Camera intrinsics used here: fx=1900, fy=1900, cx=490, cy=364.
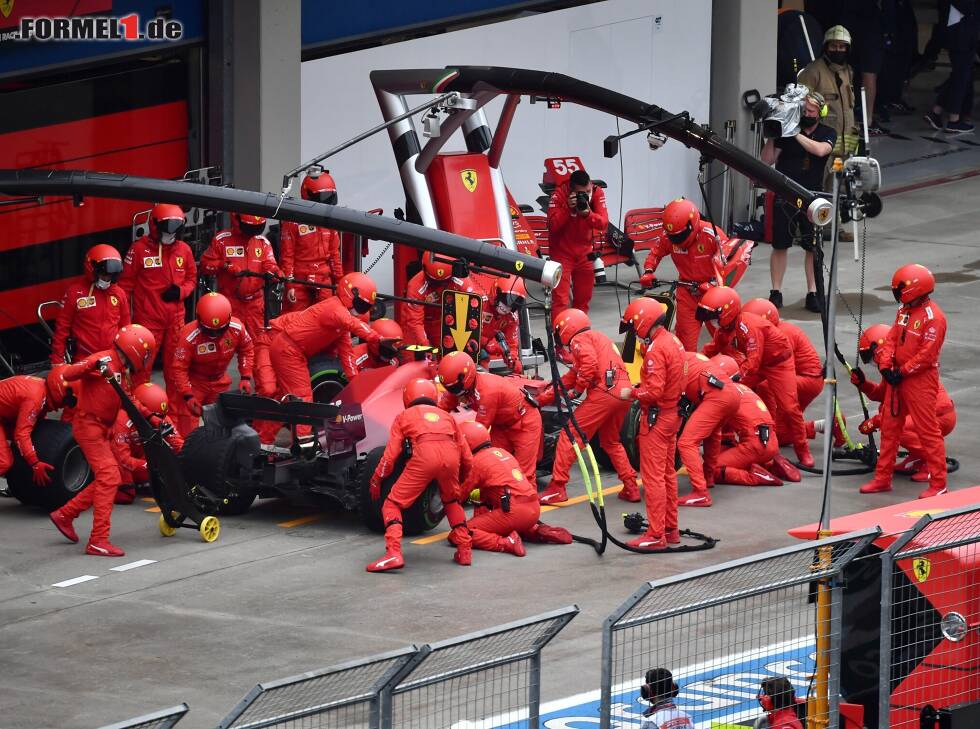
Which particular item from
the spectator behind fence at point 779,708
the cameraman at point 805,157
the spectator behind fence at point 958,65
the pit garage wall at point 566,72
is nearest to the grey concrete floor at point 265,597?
the spectator behind fence at point 779,708

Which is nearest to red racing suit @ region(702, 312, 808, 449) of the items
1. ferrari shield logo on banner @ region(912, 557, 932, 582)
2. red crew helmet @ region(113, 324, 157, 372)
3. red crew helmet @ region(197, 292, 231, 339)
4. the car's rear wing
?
red crew helmet @ region(197, 292, 231, 339)

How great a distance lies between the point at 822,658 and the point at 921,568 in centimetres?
64

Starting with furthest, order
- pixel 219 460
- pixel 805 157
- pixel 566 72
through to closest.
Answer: pixel 566 72 < pixel 805 157 < pixel 219 460

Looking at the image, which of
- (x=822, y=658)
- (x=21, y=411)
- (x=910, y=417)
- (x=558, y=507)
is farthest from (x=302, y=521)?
(x=822, y=658)

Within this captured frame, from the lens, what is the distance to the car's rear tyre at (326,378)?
58.0ft

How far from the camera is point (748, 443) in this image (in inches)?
644

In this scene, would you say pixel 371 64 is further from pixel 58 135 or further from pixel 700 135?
pixel 700 135

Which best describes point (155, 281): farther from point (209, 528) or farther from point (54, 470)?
point (209, 528)

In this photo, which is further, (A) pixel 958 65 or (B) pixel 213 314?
(A) pixel 958 65

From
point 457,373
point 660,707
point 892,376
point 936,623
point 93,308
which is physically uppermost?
point 93,308

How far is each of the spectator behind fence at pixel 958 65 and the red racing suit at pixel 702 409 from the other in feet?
52.6

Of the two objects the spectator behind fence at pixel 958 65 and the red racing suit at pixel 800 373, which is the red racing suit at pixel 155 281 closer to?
the red racing suit at pixel 800 373

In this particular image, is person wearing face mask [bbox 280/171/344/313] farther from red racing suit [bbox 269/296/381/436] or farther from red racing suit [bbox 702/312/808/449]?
red racing suit [bbox 702/312/808/449]

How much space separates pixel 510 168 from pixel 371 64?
274 centimetres
